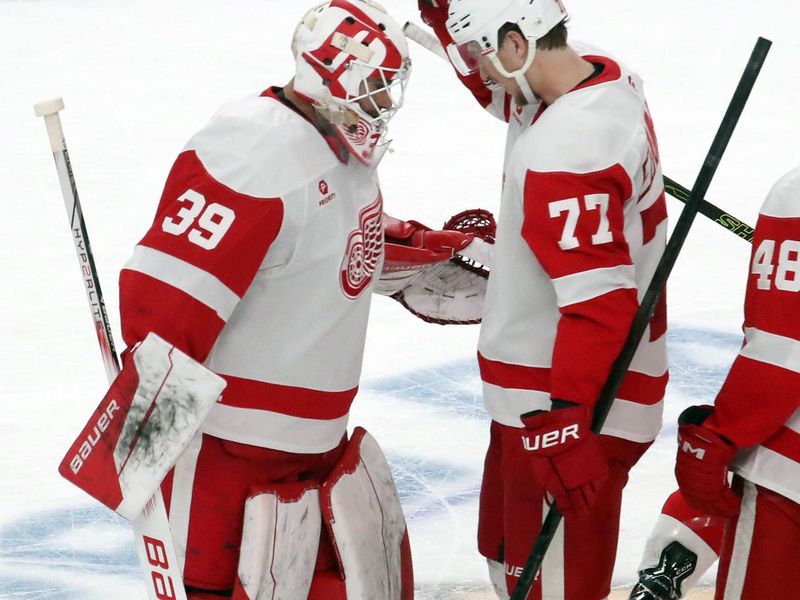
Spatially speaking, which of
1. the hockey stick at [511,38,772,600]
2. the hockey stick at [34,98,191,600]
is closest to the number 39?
the hockey stick at [34,98,191,600]

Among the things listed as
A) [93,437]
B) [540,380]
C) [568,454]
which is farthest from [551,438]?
[93,437]

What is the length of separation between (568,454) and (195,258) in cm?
65

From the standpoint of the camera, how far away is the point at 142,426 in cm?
198

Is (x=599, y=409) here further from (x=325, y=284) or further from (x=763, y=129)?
(x=763, y=129)

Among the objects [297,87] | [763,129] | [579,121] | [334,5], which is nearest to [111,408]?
[297,87]

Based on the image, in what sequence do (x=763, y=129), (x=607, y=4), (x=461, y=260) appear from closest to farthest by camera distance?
(x=461, y=260), (x=763, y=129), (x=607, y=4)

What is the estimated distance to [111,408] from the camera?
79.0 inches

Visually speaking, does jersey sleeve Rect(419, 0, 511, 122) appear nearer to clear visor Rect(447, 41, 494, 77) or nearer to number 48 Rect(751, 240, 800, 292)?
clear visor Rect(447, 41, 494, 77)

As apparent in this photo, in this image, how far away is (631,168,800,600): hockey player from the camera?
2.02 meters

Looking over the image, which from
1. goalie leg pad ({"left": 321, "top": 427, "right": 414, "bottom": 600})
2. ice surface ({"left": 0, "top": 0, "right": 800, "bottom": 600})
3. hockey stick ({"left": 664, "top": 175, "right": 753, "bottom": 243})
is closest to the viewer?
goalie leg pad ({"left": 321, "top": 427, "right": 414, "bottom": 600})

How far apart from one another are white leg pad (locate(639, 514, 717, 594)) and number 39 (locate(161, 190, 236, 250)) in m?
1.11

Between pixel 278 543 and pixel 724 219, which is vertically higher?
pixel 724 219

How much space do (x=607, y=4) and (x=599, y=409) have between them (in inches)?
225

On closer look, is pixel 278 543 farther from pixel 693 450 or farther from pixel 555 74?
pixel 555 74
